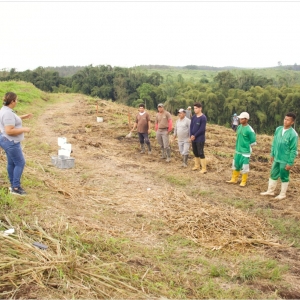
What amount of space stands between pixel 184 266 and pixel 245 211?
2007 mm

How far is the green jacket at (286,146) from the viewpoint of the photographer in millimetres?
5199

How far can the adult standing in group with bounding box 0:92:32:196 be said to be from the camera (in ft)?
13.8

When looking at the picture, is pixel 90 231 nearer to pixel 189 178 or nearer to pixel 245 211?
pixel 245 211

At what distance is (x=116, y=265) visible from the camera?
3100 millimetres

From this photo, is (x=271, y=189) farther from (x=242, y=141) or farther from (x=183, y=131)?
(x=183, y=131)

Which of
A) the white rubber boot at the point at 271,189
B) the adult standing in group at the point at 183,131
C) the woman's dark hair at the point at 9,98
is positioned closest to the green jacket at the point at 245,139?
the white rubber boot at the point at 271,189

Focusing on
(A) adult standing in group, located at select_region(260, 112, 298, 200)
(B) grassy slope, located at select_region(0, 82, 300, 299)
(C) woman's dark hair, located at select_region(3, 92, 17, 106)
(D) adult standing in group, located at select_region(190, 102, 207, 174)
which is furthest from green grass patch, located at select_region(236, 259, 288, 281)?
(D) adult standing in group, located at select_region(190, 102, 207, 174)

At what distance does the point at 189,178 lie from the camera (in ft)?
21.4

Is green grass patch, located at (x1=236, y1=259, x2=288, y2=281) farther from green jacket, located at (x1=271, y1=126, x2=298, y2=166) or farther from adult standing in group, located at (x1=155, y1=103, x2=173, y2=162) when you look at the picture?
adult standing in group, located at (x1=155, y1=103, x2=173, y2=162)

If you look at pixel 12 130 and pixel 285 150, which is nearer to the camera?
pixel 12 130

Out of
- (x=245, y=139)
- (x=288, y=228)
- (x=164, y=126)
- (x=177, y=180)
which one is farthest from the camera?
(x=164, y=126)

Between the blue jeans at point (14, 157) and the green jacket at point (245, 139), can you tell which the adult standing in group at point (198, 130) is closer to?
the green jacket at point (245, 139)

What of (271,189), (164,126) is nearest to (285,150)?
(271,189)

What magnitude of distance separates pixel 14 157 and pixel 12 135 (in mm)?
321
